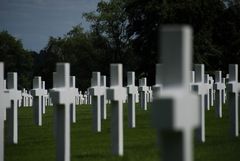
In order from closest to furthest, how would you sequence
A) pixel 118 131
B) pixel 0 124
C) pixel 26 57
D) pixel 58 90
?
pixel 0 124 → pixel 58 90 → pixel 118 131 → pixel 26 57

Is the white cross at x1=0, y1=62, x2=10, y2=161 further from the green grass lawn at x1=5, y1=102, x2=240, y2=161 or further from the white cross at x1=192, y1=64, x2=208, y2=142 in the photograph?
the white cross at x1=192, y1=64, x2=208, y2=142

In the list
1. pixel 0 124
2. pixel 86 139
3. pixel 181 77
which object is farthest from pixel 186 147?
pixel 86 139

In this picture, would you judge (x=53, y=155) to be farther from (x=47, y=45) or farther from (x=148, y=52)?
(x=47, y=45)

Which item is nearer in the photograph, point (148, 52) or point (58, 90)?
point (58, 90)

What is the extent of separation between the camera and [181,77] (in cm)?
317

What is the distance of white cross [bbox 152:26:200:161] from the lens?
309 cm

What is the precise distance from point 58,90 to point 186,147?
3.76m

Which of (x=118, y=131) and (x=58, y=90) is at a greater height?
(x=58, y=90)

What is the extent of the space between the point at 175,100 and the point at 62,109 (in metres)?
3.73

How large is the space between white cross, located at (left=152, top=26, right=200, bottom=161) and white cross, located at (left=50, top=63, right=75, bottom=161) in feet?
11.1

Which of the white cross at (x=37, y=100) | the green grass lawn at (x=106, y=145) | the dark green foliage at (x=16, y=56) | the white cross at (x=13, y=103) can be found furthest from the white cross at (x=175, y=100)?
the dark green foliage at (x=16, y=56)

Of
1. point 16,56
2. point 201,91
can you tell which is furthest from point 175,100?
point 16,56

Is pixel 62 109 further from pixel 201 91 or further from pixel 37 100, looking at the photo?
pixel 37 100

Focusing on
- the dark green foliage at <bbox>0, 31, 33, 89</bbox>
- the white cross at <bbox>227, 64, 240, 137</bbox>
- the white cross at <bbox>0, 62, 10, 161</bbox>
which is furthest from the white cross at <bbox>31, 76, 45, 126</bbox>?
the dark green foliage at <bbox>0, 31, 33, 89</bbox>
